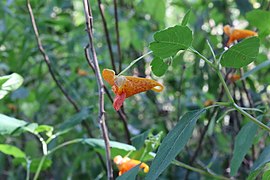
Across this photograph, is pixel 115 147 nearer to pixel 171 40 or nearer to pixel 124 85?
pixel 124 85

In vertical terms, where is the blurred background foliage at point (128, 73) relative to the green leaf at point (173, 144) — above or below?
below

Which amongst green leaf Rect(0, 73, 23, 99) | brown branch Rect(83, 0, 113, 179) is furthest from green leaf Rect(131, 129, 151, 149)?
green leaf Rect(0, 73, 23, 99)

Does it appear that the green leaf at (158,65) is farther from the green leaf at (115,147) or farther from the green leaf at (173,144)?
the green leaf at (115,147)

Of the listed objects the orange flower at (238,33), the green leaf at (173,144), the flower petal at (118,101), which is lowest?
the green leaf at (173,144)

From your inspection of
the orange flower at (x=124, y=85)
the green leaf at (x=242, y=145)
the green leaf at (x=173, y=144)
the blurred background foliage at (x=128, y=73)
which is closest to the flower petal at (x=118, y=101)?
the orange flower at (x=124, y=85)

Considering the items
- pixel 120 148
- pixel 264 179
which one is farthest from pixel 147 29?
pixel 264 179

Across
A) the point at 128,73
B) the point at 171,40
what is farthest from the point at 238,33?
the point at 128,73

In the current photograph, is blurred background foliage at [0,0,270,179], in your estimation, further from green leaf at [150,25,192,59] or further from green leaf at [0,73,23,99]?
green leaf at [150,25,192,59]
